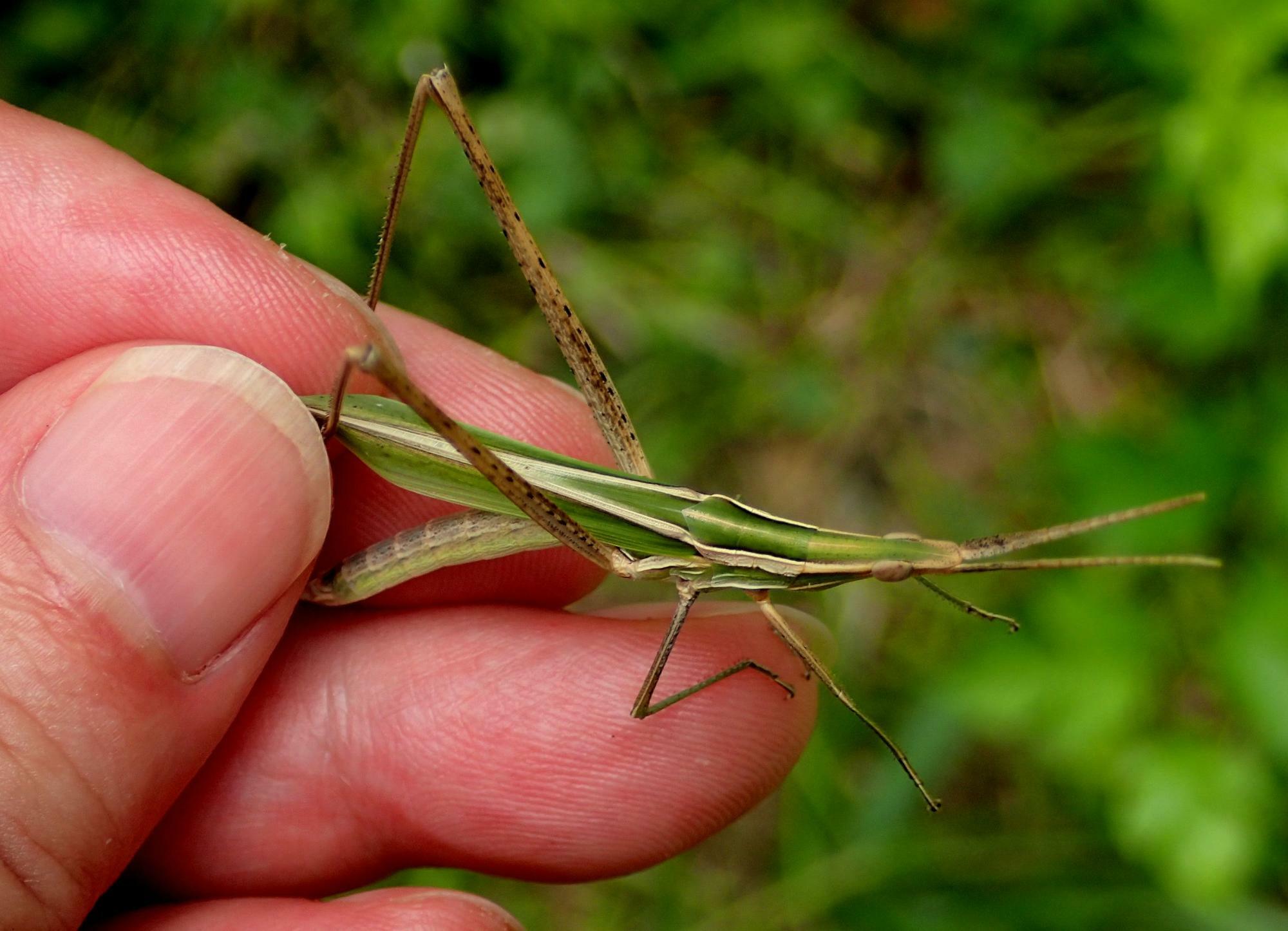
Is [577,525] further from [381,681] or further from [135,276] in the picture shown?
[135,276]

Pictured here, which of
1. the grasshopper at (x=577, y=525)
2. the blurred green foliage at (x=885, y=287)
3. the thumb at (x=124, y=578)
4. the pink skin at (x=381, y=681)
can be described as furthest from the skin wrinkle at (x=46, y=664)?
the blurred green foliage at (x=885, y=287)

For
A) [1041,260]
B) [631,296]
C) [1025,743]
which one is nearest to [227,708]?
[631,296]

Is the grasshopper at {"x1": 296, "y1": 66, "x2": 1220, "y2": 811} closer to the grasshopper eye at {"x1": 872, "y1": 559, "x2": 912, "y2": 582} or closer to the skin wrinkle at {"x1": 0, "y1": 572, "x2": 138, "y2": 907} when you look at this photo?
the grasshopper eye at {"x1": 872, "y1": 559, "x2": 912, "y2": 582}

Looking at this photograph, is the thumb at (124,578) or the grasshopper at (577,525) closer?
the thumb at (124,578)

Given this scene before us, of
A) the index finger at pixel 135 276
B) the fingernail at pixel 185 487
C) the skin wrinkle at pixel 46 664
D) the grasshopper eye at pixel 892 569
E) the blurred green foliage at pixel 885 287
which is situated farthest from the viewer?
the blurred green foliage at pixel 885 287

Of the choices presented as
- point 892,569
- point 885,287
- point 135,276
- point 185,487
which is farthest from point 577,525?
point 885,287

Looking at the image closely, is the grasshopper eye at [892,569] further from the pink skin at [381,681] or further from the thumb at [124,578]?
the thumb at [124,578]
